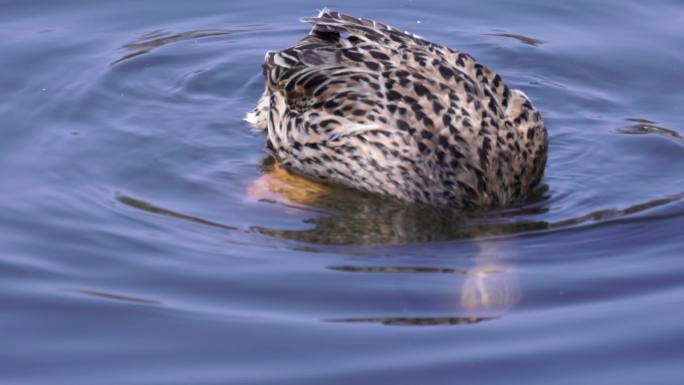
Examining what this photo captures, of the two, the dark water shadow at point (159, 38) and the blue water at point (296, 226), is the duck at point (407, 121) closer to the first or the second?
the blue water at point (296, 226)

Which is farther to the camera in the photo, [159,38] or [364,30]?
[159,38]

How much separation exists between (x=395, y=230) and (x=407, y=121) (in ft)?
2.44

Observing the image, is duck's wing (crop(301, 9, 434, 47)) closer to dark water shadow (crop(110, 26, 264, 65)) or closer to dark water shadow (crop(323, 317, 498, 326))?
dark water shadow (crop(110, 26, 264, 65))

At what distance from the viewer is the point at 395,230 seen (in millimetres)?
8273

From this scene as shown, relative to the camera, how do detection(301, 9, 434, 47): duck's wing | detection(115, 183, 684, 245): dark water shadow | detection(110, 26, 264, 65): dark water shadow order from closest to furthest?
detection(115, 183, 684, 245): dark water shadow < detection(301, 9, 434, 47): duck's wing < detection(110, 26, 264, 65): dark water shadow

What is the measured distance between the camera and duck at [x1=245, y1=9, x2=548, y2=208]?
8508 millimetres

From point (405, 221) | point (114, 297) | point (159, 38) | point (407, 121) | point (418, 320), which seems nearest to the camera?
point (418, 320)

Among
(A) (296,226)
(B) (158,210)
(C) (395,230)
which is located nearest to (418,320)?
(C) (395,230)

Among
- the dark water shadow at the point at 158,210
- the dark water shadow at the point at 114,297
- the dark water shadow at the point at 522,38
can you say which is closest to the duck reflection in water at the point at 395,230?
the dark water shadow at the point at 158,210

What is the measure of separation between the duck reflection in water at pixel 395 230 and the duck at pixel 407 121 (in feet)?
0.41

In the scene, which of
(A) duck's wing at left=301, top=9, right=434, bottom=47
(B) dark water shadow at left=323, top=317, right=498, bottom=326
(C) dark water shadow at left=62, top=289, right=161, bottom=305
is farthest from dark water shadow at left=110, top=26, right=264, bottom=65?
(B) dark water shadow at left=323, top=317, right=498, bottom=326

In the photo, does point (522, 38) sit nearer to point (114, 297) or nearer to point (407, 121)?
point (407, 121)

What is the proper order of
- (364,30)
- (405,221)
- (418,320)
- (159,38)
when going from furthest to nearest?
(159,38), (364,30), (405,221), (418,320)

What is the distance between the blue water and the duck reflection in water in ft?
0.07
